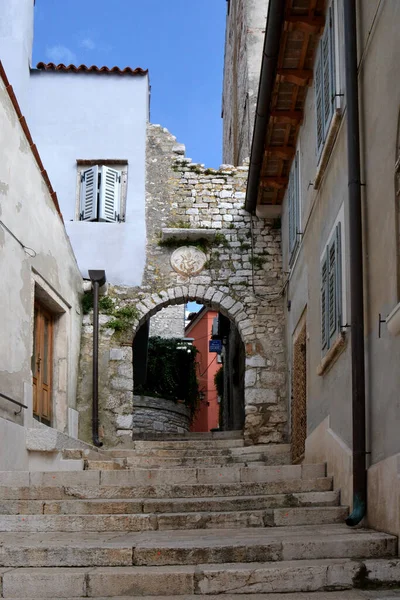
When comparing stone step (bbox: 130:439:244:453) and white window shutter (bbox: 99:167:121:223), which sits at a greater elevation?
white window shutter (bbox: 99:167:121:223)

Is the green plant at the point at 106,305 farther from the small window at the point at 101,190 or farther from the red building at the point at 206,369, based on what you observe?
the red building at the point at 206,369

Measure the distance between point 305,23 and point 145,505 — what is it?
5.02 meters

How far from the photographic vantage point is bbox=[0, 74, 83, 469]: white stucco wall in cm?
806

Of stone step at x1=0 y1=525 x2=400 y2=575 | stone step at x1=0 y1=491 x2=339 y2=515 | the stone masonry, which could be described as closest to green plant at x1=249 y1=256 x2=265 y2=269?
the stone masonry

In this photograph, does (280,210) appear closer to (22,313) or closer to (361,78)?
(22,313)

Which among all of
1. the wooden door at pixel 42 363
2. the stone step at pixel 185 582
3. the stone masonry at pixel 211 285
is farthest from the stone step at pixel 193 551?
the stone masonry at pixel 211 285

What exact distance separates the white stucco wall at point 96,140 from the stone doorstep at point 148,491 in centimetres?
673

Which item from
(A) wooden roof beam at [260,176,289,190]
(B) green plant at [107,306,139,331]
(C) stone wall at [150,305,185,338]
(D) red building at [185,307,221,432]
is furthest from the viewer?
(C) stone wall at [150,305,185,338]

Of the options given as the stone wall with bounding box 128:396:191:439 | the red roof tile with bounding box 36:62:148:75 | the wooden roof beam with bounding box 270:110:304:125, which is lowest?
the stone wall with bounding box 128:396:191:439

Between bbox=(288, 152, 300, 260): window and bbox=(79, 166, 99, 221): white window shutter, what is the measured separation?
3342 millimetres

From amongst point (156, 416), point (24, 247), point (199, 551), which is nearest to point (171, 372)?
point (156, 416)

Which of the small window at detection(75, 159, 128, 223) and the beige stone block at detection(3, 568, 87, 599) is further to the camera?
the small window at detection(75, 159, 128, 223)

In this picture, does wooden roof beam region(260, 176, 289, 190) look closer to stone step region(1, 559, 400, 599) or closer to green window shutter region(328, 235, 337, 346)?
green window shutter region(328, 235, 337, 346)

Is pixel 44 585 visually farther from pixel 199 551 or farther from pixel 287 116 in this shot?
pixel 287 116
